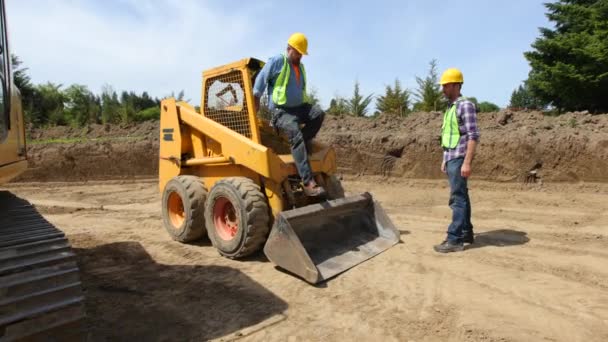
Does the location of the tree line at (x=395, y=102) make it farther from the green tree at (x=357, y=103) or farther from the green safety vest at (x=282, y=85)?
the green safety vest at (x=282, y=85)

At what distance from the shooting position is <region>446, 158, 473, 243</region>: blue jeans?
4.43m

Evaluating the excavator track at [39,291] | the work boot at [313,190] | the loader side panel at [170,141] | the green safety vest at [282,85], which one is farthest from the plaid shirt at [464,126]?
the excavator track at [39,291]

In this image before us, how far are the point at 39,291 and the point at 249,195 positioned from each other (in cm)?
259

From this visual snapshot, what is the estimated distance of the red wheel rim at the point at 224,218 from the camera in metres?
4.67

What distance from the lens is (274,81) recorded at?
4.49m

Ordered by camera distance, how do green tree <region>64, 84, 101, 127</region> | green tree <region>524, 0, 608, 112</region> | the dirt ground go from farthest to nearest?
green tree <region>64, 84, 101, 127</region>, green tree <region>524, 0, 608, 112</region>, the dirt ground

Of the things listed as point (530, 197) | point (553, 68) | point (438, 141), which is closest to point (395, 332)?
point (530, 197)

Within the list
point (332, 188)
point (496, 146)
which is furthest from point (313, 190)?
point (496, 146)

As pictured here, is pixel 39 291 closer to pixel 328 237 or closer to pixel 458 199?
pixel 328 237

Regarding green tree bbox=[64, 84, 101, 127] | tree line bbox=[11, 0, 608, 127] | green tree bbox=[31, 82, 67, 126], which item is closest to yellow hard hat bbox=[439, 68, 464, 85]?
tree line bbox=[11, 0, 608, 127]

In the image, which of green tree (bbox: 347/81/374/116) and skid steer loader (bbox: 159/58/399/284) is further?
green tree (bbox: 347/81/374/116)

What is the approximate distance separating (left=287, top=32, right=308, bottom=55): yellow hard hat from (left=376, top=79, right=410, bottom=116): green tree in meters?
13.4

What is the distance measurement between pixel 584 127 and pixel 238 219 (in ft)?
29.1

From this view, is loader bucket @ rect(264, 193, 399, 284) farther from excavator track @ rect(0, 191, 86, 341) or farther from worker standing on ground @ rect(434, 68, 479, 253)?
excavator track @ rect(0, 191, 86, 341)
